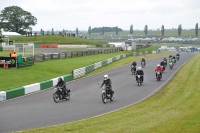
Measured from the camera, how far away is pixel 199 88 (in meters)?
28.5

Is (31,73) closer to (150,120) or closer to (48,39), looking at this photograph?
(150,120)

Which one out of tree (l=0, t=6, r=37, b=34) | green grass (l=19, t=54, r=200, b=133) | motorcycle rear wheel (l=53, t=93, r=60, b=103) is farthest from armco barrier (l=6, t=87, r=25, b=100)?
tree (l=0, t=6, r=37, b=34)

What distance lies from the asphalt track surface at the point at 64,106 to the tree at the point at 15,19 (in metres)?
92.0

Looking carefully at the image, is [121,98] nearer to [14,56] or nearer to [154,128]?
[154,128]

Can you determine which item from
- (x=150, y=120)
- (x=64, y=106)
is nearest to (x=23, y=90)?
(x=64, y=106)

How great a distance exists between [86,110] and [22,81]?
13348 millimetres

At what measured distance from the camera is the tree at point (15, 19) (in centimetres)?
11948

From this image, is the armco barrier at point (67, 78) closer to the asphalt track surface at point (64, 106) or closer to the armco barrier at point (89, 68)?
the asphalt track surface at point (64, 106)

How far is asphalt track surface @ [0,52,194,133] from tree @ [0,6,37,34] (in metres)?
92.0

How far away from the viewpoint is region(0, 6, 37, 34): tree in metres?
119

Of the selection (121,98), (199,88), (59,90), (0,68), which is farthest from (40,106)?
(0,68)

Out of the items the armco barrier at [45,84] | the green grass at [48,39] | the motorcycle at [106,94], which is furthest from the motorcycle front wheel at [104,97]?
the green grass at [48,39]

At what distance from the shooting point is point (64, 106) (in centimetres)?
2106

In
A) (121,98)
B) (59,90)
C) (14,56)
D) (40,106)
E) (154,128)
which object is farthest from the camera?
(14,56)
